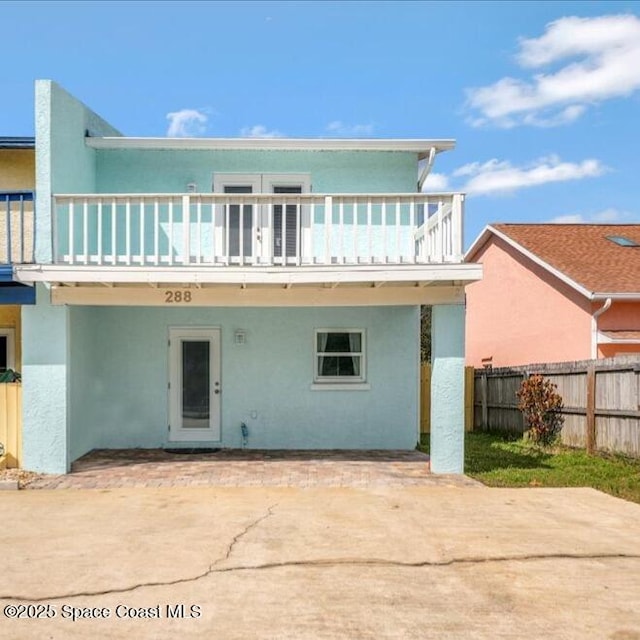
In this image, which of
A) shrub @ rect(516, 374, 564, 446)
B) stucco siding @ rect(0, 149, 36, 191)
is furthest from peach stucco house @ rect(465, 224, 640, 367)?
stucco siding @ rect(0, 149, 36, 191)

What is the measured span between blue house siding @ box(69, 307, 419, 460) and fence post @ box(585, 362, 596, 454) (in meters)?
3.22

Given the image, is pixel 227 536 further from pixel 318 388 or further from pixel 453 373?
pixel 318 388

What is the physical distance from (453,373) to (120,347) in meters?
6.25

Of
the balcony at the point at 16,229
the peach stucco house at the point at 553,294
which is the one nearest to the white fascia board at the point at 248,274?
the balcony at the point at 16,229

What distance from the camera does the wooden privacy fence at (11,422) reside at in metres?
9.56

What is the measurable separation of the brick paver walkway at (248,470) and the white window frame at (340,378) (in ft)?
4.04

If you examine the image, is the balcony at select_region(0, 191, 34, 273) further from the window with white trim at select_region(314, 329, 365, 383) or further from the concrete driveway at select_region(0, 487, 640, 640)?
the window with white trim at select_region(314, 329, 365, 383)

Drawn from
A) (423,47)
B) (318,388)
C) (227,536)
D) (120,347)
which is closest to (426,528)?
(227,536)

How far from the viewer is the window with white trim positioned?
11773mm

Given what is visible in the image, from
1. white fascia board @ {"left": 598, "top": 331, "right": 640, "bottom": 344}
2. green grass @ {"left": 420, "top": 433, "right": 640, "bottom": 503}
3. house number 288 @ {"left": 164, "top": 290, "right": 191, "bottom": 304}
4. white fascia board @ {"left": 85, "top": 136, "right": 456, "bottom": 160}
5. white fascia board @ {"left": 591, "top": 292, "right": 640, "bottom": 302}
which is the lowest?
green grass @ {"left": 420, "top": 433, "right": 640, "bottom": 503}

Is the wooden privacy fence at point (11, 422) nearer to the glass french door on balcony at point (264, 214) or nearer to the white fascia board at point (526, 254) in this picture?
the glass french door on balcony at point (264, 214)

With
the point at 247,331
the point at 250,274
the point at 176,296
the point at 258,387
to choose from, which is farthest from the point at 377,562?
the point at 247,331

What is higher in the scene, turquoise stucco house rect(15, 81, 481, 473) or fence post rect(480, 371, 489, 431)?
turquoise stucco house rect(15, 81, 481, 473)

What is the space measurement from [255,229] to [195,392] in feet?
12.3
